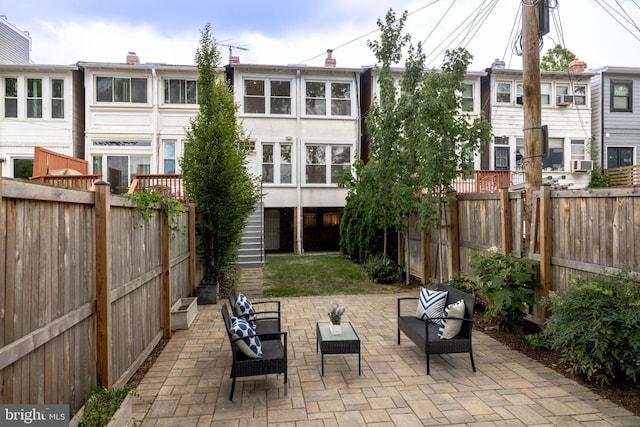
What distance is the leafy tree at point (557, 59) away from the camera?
80.4 ft

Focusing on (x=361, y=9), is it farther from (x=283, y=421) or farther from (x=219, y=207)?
(x=283, y=421)

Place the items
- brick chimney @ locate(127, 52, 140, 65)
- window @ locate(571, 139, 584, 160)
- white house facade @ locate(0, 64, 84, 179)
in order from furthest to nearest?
window @ locate(571, 139, 584, 160)
brick chimney @ locate(127, 52, 140, 65)
white house facade @ locate(0, 64, 84, 179)

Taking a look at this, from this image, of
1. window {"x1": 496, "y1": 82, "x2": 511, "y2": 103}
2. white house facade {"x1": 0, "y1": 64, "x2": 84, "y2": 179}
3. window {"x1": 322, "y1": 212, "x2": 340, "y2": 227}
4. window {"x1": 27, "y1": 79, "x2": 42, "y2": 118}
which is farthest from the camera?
window {"x1": 322, "y1": 212, "x2": 340, "y2": 227}

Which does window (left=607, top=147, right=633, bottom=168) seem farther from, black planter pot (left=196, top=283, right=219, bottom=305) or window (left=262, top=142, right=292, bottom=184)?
black planter pot (left=196, top=283, right=219, bottom=305)

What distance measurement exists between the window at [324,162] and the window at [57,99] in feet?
32.9

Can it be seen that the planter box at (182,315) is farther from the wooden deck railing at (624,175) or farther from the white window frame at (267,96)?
the wooden deck railing at (624,175)

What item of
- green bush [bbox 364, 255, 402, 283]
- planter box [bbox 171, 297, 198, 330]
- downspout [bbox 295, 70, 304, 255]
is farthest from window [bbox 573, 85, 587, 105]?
planter box [bbox 171, 297, 198, 330]

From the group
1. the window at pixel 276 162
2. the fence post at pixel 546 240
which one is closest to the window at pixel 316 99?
the window at pixel 276 162

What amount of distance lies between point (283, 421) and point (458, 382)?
6.74 ft

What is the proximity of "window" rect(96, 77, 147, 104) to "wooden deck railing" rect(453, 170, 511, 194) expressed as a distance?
13124 millimetres

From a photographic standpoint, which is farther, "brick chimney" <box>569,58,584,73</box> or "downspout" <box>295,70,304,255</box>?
"brick chimney" <box>569,58,584,73</box>

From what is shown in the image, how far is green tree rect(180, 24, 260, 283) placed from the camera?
8609 millimetres

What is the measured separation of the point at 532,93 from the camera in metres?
6.50

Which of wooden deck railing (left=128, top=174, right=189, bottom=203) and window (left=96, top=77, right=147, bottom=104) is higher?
window (left=96, top=77, right=147, bottom=104)
